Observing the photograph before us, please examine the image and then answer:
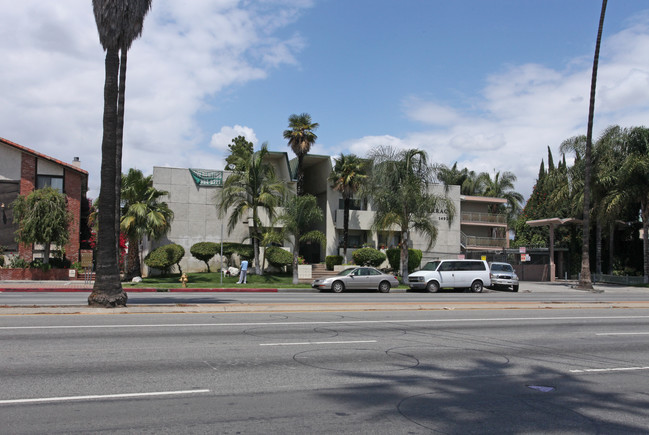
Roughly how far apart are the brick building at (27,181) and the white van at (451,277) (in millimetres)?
23579

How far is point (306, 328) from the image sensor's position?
491 inches

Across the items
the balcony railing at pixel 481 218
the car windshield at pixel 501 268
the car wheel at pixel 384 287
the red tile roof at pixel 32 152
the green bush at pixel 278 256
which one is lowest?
the car wheel at pixel 384 287

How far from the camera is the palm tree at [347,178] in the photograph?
40.5 m

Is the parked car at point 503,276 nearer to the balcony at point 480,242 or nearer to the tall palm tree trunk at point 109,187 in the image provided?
the balcony at point 480,242

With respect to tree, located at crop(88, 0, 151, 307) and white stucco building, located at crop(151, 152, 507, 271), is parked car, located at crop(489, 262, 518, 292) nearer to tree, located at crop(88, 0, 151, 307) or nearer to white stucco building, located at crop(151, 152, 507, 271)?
white stucco building, located at crop(151, 152, 507, 271)

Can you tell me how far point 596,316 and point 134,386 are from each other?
47.8 ft

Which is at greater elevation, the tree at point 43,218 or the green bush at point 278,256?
the tree at point 43,218

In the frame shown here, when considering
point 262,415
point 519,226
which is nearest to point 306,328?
point 262,415

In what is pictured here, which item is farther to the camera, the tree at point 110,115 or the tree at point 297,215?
the tree at point 297,215

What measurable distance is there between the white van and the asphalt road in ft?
53.3

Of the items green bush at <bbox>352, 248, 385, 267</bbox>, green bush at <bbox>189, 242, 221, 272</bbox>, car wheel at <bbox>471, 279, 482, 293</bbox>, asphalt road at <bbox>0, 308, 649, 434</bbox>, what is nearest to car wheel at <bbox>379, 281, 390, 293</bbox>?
car wheel at <bbox>471, 279, 482, 293</bbox>

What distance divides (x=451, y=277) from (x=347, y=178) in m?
13.3

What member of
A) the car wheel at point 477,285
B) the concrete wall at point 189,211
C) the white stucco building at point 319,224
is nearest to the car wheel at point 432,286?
the car wheel at point 477,285

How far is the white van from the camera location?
1166 inches
